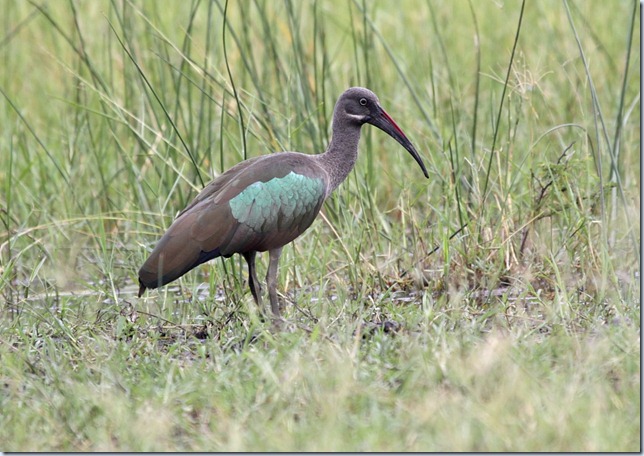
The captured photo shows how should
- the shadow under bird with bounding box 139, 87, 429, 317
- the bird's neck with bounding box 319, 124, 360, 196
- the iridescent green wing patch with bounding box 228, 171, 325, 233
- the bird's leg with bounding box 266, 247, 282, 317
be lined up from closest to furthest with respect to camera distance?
the shadow under bird with bounding box 139, 87, 429, 317, the iridescent green wing patch with bounding box 228, 171, 325, 233, the bird's leg with bounding box 266, 247, 282, 317, the bird's neck with bounding box 319, 124, 360, 196

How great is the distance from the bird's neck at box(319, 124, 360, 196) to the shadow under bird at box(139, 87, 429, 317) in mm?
10

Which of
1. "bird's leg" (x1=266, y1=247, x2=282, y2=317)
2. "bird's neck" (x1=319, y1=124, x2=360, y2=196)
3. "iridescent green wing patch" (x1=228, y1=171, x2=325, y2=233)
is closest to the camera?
"iridescent green wing patch" (x1=228, y1=171, x2=325, y2=233)

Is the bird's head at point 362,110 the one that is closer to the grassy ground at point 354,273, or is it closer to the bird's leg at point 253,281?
the grassy ground at point 354,273

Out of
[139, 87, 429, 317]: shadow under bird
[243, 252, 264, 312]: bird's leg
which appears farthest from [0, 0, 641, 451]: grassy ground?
[139, 87, 429, 317]: shadow under bird

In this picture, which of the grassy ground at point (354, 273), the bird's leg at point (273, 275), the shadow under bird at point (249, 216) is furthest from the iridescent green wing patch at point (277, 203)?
the grassy ground at point (354, 273)

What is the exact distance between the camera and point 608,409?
11.7ft

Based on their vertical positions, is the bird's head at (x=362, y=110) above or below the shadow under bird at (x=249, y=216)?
above

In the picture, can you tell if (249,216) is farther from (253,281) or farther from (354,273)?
(354,273)

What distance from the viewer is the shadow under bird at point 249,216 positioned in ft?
15.7

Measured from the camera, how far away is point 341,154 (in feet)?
17.6

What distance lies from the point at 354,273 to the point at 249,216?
0.75 meters

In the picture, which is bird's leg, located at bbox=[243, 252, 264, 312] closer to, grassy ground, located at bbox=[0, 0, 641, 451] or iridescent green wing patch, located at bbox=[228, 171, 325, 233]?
grassy ground, located at bbox=[0, 0, 641, 451]

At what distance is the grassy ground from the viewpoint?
3627 mm

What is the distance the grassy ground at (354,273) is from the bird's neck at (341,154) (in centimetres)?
33
